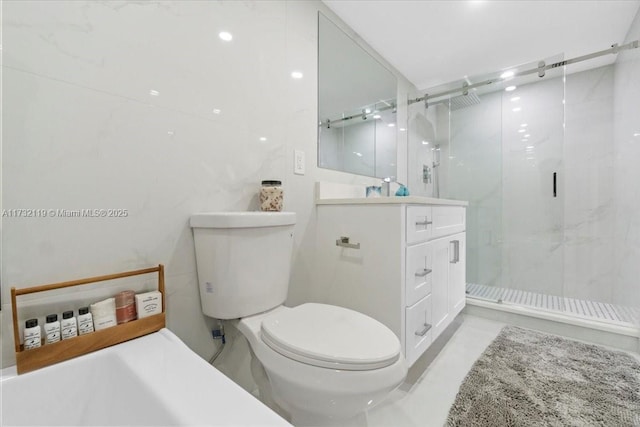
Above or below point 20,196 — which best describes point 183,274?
below

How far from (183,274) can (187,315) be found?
15cm

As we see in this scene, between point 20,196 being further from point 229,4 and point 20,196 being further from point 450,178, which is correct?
point 450,178

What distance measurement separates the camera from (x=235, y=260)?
93 cm

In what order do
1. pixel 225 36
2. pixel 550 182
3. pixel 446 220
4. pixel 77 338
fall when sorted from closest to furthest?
pixel 77 338 < pixel 225 36 < pixel 446 220 < pixel 550 182

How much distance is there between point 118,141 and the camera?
2.65ft

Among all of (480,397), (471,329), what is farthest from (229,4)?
(471,329)

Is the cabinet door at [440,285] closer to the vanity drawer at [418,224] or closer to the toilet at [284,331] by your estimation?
the vanity drawer at [418,224]

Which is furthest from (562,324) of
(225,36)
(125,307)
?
(225,36)

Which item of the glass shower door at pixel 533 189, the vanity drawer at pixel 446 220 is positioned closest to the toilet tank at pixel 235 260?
the vanity drawer at pixel 446 220

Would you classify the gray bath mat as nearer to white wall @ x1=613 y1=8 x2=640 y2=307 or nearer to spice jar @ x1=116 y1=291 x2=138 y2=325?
white wall @ x1=613 y1=8 x2=640 y2=307

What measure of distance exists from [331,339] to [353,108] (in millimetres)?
1441

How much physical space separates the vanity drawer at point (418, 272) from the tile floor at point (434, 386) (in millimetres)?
414

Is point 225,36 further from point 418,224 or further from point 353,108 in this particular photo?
point 418,224

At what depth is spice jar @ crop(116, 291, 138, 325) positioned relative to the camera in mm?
744
